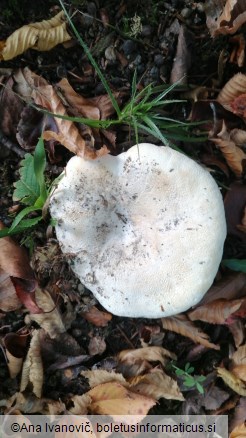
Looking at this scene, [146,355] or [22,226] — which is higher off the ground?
[22,226]

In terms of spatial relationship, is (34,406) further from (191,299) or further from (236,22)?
(236,22)

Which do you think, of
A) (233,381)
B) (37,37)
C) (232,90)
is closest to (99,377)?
(233,381)

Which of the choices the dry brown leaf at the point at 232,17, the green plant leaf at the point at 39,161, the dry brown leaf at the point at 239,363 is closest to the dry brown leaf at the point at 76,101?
the green plant leaf at the point at 39,161

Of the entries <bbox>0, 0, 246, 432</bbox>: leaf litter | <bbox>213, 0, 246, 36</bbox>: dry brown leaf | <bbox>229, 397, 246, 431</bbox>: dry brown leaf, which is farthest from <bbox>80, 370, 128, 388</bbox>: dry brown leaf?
<bbox>213, 0, 246, 36</bbox>: dry brown leaf

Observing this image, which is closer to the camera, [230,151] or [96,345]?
[230,151]

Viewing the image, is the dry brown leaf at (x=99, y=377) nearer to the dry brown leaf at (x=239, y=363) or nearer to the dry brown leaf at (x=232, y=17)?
the dry brown leaf at (x=239, y=363)

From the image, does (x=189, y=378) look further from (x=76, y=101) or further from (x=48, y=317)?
(x=76, y=101)
